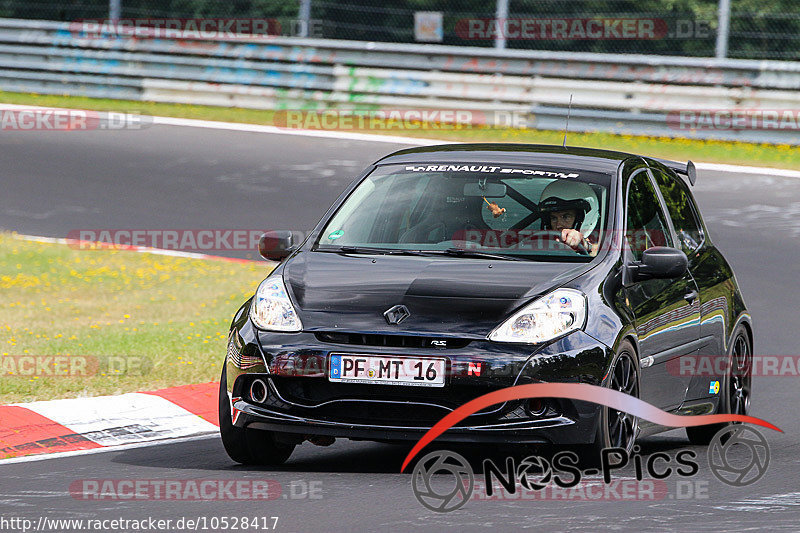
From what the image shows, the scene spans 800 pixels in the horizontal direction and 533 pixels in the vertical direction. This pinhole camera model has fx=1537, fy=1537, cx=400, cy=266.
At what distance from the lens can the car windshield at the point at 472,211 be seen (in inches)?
302

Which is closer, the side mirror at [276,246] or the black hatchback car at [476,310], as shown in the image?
the black hatchback car at [476,310]

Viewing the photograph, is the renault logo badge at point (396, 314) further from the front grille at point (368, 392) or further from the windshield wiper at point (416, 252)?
the windshield wiper at point (416, 252)

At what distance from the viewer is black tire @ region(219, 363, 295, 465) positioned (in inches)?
277

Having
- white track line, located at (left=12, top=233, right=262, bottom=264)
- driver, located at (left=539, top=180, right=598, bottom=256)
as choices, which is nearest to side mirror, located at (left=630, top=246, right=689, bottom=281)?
driver, located at (left=539, top=180, right=598, bottom=256)

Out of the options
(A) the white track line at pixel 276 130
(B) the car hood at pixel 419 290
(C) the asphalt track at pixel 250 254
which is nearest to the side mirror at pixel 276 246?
(B) the car hood at pixel 419 290

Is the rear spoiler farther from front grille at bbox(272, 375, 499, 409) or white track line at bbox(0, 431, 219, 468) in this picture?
white track line at bbox(0, 431, 219, 468)

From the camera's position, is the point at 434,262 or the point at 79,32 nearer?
the point at 434,262

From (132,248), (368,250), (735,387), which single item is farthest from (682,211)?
(132,248)

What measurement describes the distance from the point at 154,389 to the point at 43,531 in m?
3.41

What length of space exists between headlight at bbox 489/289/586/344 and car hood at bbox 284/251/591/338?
0.15 ft

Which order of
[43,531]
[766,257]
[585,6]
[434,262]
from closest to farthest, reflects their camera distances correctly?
1. [43,531]
2. [434,262]
3. [766,257]
4. [585,6]

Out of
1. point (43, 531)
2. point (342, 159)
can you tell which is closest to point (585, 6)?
point (342, 159)

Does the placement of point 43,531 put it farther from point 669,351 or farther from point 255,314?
point 669,351

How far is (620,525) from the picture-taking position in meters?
5.91
